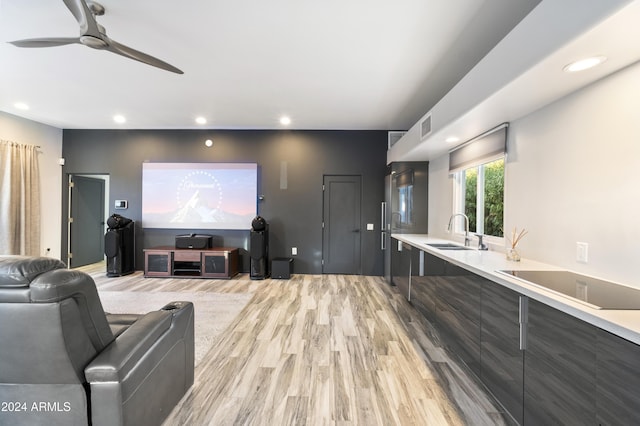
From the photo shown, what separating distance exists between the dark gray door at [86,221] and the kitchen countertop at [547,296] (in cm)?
704

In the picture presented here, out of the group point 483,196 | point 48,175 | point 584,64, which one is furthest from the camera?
point 48,175

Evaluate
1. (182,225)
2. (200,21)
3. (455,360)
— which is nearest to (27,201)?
(182,225)

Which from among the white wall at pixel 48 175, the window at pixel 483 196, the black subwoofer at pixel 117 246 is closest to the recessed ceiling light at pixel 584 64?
the window at pixel 483 196

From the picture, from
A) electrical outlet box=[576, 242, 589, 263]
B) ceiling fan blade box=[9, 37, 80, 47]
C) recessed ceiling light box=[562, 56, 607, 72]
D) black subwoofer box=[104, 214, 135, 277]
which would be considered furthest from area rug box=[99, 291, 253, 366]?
recessed ceiling light box=[562, 56, 607, 72]

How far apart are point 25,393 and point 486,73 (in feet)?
10.4

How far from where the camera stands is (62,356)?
107cm

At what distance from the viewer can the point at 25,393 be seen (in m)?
1.13

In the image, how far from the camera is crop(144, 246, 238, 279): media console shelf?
190 inches

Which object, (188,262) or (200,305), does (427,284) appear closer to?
(200,305)

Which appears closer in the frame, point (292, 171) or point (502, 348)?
point (502, 348)

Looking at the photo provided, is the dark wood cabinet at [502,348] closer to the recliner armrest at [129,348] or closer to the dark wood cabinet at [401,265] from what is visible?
the dark wood cabinet at [401,265]

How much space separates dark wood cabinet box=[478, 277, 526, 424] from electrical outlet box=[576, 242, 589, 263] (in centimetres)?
65

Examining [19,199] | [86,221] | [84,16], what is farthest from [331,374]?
[86,221]

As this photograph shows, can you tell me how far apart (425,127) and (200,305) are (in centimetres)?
365
